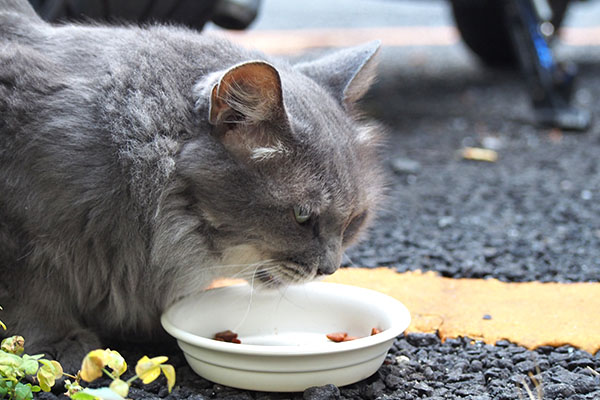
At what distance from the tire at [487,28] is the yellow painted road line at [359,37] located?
1450mm

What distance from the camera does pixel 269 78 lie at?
2.02 m

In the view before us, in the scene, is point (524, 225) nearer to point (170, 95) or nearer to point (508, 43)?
point (170, 95)

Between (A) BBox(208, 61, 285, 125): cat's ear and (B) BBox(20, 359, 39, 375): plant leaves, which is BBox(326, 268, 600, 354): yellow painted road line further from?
(B) BBox(20, 359, 39, 375): plant leaves

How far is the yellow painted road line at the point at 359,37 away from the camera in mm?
8584

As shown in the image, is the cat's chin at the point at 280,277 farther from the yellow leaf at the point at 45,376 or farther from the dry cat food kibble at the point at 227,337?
the yellow leaf at the point at 45,376

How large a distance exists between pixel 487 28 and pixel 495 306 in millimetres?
4604

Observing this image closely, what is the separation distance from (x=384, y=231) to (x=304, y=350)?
161 centimetres

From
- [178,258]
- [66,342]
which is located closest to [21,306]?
[66,342]

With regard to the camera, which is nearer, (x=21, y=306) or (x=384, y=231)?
(x=21, y=306)

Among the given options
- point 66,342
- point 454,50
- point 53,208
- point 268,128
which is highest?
point 268,128

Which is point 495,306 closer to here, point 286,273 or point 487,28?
point 286,273

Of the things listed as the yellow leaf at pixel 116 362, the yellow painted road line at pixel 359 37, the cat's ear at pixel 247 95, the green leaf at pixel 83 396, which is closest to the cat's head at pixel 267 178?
the cat's ear at pixel 247 95

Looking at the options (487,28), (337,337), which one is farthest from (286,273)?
(487,28)

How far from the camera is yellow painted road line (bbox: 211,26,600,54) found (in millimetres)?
8584
